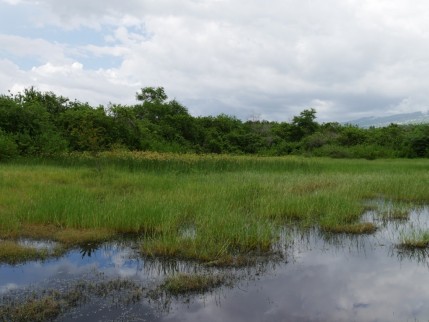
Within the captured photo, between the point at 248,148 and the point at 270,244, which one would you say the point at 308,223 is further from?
the point at 248,148

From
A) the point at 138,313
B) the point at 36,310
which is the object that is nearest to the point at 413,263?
the point at 138,313

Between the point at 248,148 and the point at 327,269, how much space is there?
29.0m

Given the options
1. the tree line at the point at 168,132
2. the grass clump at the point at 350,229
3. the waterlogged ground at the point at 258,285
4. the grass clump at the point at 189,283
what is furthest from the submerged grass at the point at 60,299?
the tree line at the point at 168,132

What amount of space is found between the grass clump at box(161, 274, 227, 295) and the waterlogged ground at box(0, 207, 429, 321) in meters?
0.15

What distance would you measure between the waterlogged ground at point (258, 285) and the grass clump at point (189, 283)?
15 cm

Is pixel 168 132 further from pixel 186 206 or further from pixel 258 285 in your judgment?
pixel 258 285

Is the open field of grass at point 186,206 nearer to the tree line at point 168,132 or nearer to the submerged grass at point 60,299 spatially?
the submerged grass at point 60,299

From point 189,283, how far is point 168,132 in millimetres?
27498

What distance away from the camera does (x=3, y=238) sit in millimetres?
8016

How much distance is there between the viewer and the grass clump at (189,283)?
6043 millimetres

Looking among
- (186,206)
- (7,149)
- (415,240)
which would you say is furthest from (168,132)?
(415,240)

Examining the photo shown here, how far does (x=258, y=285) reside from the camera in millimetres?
6398

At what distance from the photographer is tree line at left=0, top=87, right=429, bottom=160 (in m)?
21.0

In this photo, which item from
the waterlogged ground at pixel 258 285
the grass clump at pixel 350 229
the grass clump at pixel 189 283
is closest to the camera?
the waterlogged ground at pixel 258 285
